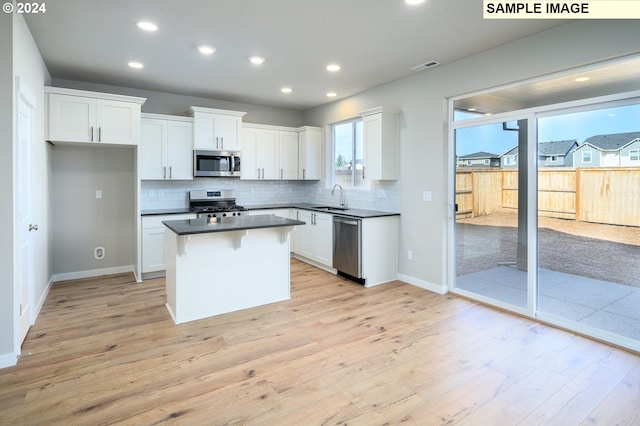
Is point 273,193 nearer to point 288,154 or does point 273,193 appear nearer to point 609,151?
point 288,154

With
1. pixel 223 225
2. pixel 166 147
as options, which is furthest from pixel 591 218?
pixel 166 147

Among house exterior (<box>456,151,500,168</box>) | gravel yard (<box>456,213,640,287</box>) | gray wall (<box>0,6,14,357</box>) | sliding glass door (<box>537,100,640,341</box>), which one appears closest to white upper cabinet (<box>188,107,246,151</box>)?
gray wall (<box>0,6,14,357</box>)

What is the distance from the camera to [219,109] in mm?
5684

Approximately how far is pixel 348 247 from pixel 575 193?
257 cm

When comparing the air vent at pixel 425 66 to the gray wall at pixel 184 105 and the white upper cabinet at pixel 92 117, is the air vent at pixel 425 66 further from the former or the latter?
the white upper cabinet at pixel 92 117

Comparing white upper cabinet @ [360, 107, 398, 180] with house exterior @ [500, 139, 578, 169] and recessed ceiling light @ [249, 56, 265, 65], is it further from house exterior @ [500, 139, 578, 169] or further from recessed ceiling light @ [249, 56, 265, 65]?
house exterior @ [500, 139, 578, 169]

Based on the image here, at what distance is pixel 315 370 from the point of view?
2.55 m

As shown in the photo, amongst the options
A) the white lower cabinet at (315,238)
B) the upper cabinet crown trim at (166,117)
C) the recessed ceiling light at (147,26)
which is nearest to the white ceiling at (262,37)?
the recessed ceiling light at (147,26)

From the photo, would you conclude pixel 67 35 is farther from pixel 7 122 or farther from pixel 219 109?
pixel 219 109

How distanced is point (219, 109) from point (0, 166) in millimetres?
3496

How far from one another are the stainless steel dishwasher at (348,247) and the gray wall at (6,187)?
3.41 meters

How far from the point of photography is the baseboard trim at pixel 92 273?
4.79m

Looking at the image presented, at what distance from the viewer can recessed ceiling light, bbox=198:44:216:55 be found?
3605 millimetres

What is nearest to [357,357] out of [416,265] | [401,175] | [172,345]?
[172,345]
